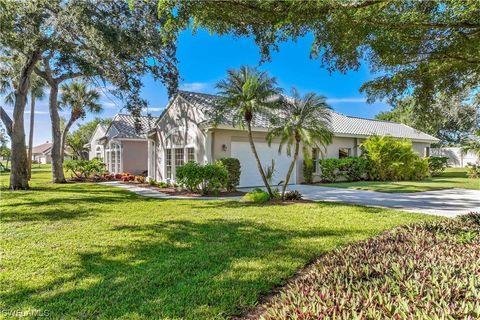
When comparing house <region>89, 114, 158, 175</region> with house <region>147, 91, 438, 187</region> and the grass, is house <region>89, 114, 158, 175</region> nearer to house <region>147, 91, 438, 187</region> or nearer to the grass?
house <region>147, 91, 438, 187</region>

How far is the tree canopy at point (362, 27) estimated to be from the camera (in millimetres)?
3988

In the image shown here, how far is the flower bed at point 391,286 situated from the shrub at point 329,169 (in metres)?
14.7

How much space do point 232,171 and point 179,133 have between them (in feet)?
15.4

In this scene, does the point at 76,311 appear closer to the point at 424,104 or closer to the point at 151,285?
the point at 151,285

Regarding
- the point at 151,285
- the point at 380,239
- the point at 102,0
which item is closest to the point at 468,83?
the point at 380,239

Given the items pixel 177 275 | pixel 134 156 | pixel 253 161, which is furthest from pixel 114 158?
pixel 177 275

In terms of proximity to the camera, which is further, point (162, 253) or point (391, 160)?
point (391, 160)

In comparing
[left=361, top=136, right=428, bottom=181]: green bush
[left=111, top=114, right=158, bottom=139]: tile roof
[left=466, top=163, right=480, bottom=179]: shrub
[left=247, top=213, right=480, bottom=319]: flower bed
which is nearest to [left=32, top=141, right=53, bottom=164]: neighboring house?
[left=111, top=114, right=158, bottom=139]: tile roof

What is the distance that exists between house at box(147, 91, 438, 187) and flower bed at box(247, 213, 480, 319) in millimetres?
9037

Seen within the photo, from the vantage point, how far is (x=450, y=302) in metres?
2.60

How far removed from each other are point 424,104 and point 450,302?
218 inches

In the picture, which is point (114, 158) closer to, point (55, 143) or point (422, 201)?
point (55, 143)

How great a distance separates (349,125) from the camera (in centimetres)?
2278

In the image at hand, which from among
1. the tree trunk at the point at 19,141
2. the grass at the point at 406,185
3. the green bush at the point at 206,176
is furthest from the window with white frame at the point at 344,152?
the tree trunk at the point at 19,141
